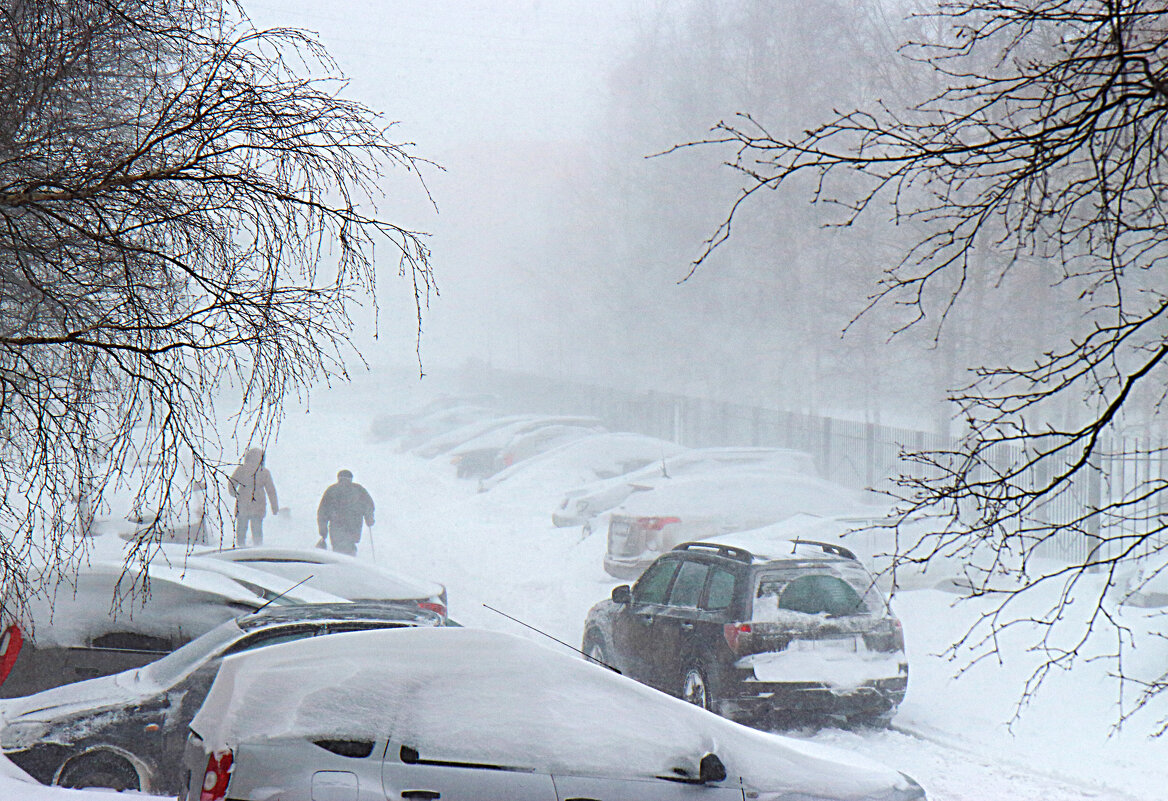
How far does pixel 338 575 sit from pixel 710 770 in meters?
6.01

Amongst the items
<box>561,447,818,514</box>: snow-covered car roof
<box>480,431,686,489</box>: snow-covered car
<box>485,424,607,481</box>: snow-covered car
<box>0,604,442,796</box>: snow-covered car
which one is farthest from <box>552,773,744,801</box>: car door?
<box>485,424,607,481</box>: snow-covered car

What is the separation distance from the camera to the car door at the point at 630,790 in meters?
4.03

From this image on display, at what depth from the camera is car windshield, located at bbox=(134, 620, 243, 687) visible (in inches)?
237

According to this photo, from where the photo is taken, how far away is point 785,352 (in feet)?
100

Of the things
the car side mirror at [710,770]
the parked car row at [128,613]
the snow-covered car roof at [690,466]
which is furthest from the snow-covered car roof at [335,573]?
the snow-covered car roof at [690,466]

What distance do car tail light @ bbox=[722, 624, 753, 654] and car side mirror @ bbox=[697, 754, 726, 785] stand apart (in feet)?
11.1

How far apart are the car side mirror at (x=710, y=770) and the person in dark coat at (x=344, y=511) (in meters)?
10.5

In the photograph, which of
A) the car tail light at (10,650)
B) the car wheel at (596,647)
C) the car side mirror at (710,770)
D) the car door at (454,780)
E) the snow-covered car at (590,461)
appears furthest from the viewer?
the snow-covered car at (590,461)

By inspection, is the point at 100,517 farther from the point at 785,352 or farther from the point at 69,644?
the point at 785,352

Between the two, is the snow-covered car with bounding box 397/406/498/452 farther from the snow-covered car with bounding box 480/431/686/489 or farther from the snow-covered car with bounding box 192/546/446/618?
the snow-covered car with bounding box 192/546/446/618

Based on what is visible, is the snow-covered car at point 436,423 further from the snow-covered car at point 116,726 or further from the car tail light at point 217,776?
the car tail light at point 217,776

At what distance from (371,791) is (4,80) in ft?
10.9

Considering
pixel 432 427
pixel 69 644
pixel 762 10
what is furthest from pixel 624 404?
pixel 69 644

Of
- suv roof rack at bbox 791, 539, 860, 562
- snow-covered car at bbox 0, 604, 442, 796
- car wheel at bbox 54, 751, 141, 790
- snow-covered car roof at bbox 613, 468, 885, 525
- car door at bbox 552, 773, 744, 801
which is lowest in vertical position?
car wheel at bbox 54, 751, 141, 790
